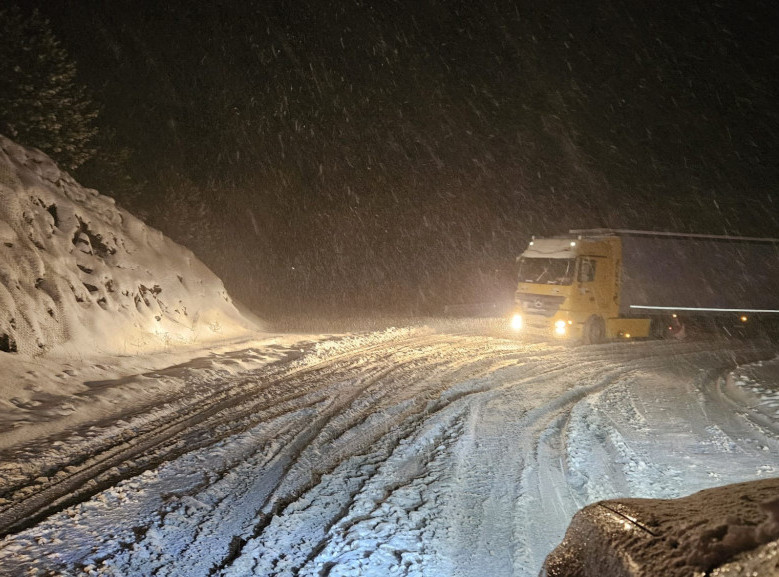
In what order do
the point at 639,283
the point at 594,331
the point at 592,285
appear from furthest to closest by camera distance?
the point at 639,283 → the point at 594,331 → the point at 592,285

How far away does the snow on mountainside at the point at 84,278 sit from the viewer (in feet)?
33.5

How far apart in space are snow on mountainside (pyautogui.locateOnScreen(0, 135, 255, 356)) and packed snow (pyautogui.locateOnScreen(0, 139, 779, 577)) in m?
0.06

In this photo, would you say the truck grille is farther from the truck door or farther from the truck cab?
the truck door

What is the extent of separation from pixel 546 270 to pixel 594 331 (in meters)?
2.62

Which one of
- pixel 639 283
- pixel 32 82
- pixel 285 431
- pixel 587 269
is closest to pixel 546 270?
pixel 587 269

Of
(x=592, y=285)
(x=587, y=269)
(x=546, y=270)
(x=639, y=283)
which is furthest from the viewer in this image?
(x=639, y=283)

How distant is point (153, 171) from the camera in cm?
2400

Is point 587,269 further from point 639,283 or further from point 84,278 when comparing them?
point 84,278

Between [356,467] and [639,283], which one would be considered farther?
[639,283]

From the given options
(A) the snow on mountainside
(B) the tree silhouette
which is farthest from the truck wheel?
(B) the tree silhouette

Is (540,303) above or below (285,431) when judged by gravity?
above

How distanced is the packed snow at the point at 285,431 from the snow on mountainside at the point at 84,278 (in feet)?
0.19

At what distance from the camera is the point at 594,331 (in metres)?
17.9

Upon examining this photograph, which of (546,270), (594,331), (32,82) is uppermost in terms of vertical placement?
(32,82)
